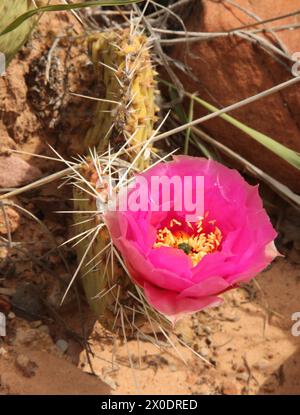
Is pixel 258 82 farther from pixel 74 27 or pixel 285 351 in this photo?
pixel 285 351

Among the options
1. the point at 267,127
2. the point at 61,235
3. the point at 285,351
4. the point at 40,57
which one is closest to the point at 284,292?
the point at 285,351

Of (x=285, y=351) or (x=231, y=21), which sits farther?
(x=231, y=21)

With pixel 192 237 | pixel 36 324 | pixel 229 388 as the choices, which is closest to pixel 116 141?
pixel 192 237

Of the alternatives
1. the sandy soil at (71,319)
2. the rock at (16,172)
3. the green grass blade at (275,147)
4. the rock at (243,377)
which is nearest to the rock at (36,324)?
the sandy soil at (71,319)

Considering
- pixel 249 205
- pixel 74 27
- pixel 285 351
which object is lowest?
pixel 285 351

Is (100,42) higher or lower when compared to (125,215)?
higher

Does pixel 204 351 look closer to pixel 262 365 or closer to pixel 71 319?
pixel 262 365

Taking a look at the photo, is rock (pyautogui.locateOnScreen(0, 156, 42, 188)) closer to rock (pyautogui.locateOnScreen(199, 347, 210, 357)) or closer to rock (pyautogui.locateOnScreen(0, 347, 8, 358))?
rock (pyautogui.locateOnScreen(0, 347, 8, 358))
